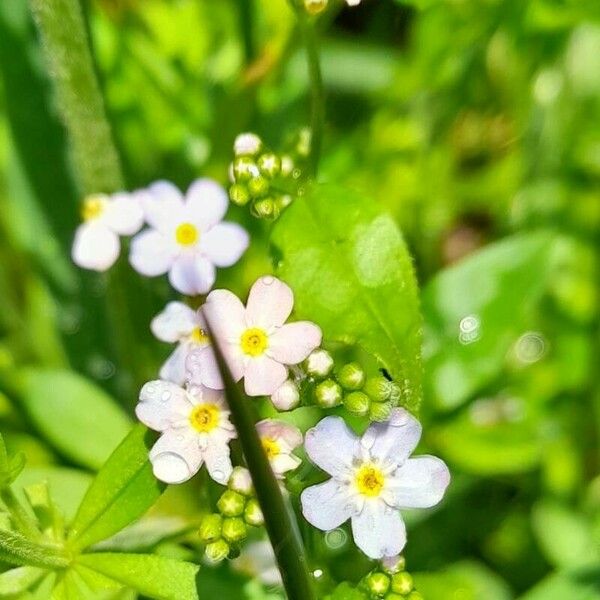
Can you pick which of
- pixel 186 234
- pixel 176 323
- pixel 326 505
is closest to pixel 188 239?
pixel 186 234

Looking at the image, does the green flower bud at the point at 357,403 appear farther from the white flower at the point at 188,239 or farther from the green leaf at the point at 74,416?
the green leaf at the point at 74,416

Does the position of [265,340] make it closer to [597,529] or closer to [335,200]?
[335,200]

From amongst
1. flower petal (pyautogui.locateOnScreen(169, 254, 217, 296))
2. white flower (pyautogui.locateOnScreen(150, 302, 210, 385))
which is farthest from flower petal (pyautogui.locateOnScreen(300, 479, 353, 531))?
flower petal (pyautogui.locateOnScreen(169, 254, 217, 296))

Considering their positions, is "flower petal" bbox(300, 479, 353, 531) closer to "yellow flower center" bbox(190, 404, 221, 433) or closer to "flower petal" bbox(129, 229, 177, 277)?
"yellow flower center" bbox(190, 404, 221, 433)

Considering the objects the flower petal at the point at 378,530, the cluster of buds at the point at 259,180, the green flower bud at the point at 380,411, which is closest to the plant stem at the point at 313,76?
the cluster of buds at the point at 259,180

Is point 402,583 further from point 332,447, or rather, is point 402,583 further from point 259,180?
point 259,180

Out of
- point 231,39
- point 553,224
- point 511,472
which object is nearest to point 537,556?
point 511,472

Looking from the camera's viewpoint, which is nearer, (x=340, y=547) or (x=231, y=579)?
(x=231, y=579)
